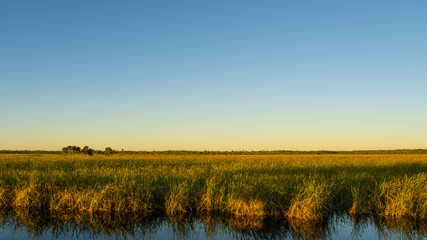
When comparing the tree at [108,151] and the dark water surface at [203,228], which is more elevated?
the tree at [108,151]

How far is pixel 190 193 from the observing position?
1137 centimetres

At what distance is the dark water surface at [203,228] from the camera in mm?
8406

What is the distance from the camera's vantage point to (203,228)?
904cm

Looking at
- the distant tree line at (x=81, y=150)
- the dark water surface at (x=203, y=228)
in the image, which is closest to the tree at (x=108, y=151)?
the distant tree line at (x=81, y=150)

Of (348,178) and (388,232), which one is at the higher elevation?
(348,178)

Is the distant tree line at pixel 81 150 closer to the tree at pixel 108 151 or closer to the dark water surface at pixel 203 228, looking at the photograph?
the tree at pixel 108 151

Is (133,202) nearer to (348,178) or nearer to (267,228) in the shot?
(267,228)

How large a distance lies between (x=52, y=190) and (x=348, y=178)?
13.1 metres

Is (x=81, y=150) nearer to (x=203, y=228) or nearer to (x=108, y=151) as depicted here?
(x=108, y=151)

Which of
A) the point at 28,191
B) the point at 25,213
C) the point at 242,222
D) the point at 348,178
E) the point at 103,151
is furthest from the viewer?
the point at 103,151

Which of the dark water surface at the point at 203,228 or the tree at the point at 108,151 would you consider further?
the tree at the point at 108,151

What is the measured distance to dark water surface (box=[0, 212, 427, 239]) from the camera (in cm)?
841

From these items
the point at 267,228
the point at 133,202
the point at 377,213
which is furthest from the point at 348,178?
the point at 133,202

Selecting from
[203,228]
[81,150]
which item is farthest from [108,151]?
[203,228]
